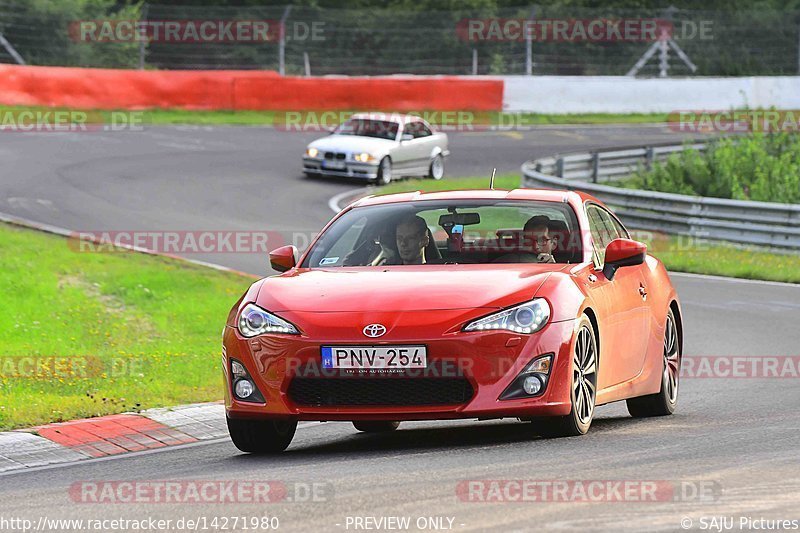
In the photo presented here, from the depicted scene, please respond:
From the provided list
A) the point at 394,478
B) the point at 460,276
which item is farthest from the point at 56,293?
the point at 394,478

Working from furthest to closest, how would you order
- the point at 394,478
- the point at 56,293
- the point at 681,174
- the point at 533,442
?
the point at 681,174 → the point at 56,293 → the point at 533,442 → the point at 394,478

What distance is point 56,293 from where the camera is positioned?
16.2 meters

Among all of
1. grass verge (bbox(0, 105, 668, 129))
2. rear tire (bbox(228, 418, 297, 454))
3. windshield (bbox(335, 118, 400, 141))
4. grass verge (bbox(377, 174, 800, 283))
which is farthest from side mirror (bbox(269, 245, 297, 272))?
grass verge (bbox(0, 105, 668, 129))

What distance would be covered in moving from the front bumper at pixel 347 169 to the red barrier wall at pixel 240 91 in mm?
9055

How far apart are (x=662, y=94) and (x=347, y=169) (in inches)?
675

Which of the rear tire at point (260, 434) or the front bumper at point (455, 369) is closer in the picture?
the front bumper at point (455, 369)

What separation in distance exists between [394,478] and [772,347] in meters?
8.18

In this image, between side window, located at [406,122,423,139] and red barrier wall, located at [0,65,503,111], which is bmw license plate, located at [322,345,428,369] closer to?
side window, located at [406,122,423,139]

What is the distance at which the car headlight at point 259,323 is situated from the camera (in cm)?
827

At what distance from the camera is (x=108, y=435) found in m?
9.55

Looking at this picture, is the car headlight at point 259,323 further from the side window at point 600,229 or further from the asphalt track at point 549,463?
the side window at point 600,229

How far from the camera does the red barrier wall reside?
37.9m

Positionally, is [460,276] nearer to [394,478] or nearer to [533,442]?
[533,442]

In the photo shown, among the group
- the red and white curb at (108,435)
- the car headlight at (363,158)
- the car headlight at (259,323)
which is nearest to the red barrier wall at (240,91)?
the car headlight at (363,158)
